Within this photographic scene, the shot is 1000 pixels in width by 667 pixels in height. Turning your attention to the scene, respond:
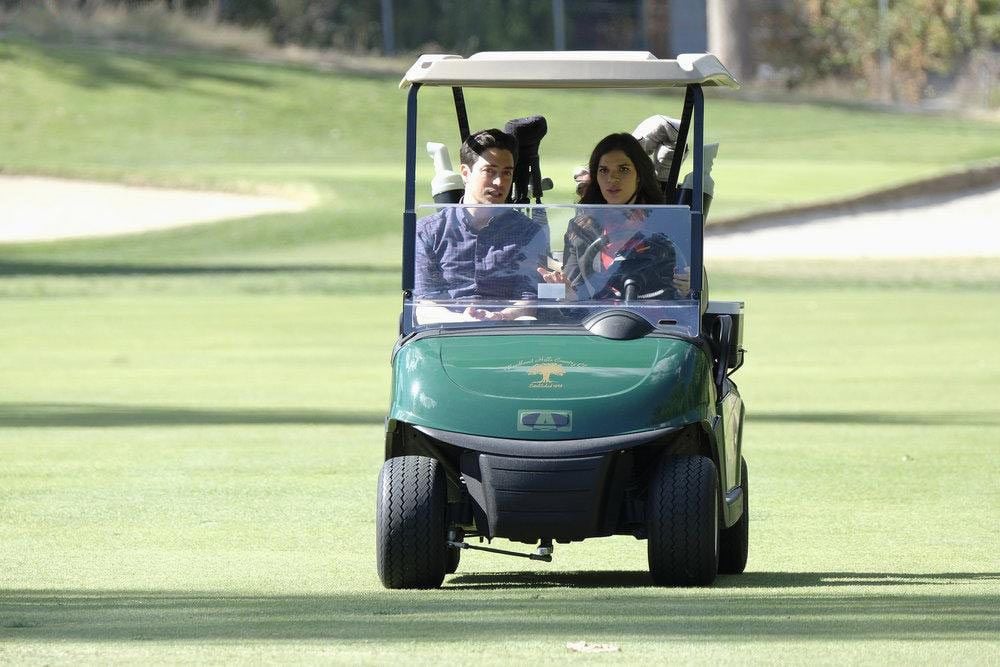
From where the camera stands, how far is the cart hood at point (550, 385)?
657 cm

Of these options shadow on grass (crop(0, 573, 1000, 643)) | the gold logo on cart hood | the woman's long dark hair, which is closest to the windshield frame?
the woman's long dark hair

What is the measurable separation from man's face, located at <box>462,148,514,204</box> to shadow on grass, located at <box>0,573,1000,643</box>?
4.78 feet

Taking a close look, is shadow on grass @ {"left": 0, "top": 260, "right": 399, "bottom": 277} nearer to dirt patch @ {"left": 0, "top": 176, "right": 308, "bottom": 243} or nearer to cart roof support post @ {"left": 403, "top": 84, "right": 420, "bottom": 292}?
dirt patch @ {"left": 0, "top": 176, "right": 308, "bottom": 243}

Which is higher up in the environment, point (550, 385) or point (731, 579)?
point (550, 385)

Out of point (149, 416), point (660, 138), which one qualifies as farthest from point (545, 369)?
point (149, 416)

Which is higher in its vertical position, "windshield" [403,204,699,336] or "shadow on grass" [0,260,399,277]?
"windshield" [403,204,699,336]

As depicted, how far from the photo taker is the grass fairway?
5.75m

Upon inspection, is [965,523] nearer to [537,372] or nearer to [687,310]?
[687,310]

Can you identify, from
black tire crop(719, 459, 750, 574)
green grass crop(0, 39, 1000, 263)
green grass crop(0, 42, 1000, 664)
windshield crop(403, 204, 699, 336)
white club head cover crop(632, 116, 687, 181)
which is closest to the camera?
green grass crop(0, 42, 1000, 664)

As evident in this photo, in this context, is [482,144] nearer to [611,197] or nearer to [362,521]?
[611,197]

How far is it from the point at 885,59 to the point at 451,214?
49060mm

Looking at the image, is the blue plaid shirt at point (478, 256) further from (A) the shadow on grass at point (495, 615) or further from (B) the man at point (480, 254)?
(A) the shadow on grass at point (495, 615)

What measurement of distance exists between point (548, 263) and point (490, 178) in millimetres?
386

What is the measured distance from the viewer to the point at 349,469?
10.9m
